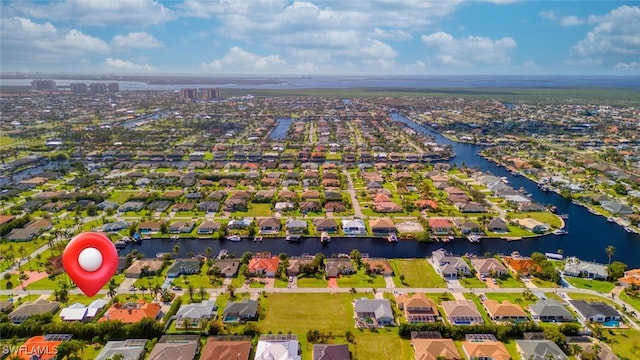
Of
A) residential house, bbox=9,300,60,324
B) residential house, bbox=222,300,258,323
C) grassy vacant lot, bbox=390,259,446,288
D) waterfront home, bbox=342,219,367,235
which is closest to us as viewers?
residential house, bbox=9,300,60,324

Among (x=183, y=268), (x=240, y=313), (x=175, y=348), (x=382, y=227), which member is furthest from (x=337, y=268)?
(x=175, y=348)

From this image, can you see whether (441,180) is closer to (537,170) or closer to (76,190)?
(537,170)

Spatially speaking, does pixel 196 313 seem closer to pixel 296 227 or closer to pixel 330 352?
pixel 330 352

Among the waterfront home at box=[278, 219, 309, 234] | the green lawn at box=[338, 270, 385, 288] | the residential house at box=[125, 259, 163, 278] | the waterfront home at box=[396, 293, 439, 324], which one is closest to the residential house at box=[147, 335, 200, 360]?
the residential house at box=[125, 259, 163, 278]

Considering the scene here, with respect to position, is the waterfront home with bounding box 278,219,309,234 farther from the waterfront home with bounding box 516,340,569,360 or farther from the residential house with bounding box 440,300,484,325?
the waterfront home with bounding box 516,340,569,360

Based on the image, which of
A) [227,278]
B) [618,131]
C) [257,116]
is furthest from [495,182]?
[257,116]

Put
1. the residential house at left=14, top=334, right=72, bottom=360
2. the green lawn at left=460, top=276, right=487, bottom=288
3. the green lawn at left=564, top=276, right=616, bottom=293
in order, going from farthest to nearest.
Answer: the green lawn at left=460, top=276, right=487, bottom=288
the green lawn at left=564, top=276, right=616, bottom=293
the residential house at left=14, top=334, right=72, bottom=360
